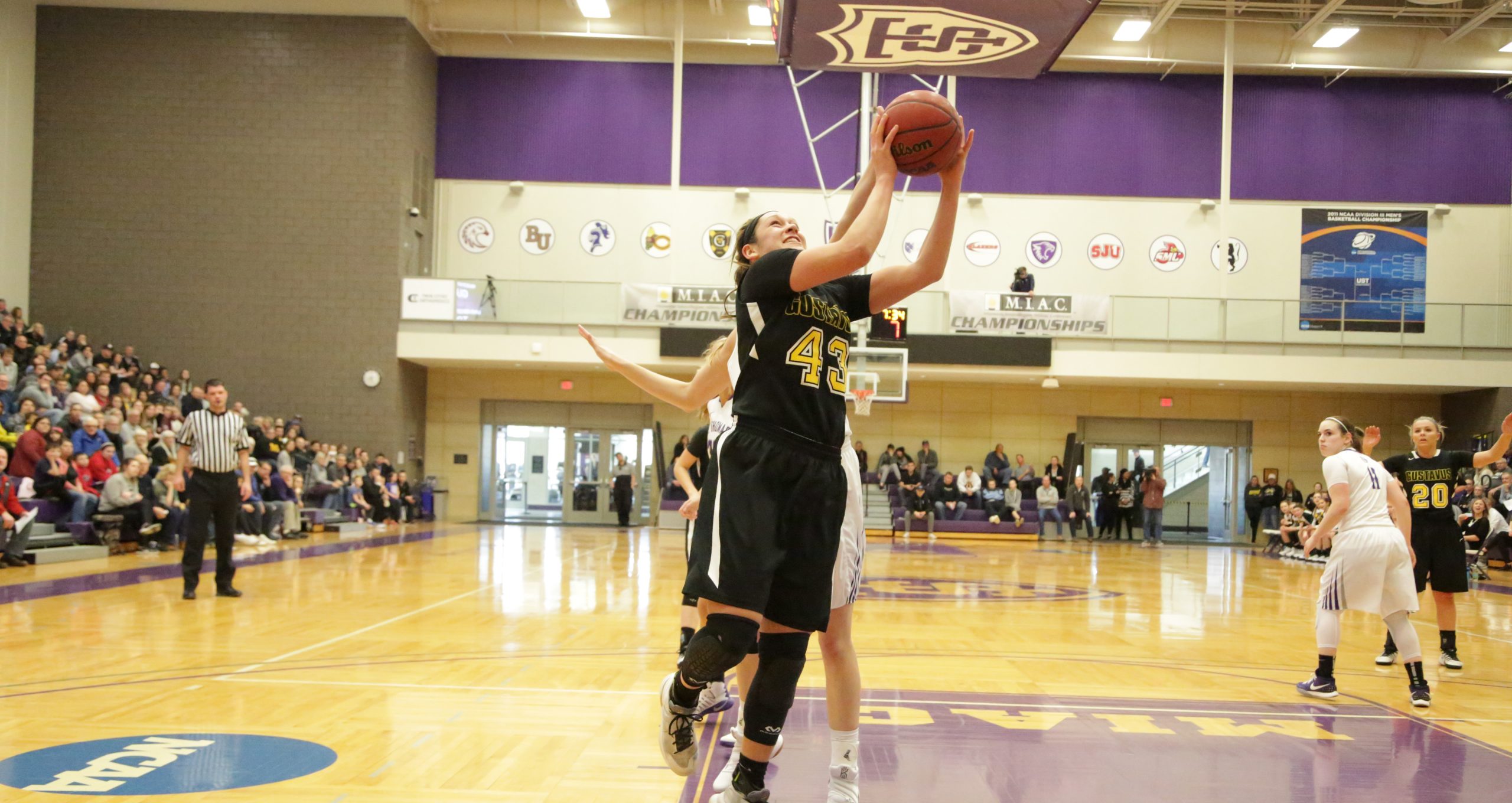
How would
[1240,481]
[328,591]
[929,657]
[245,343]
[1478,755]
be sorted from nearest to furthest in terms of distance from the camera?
[1478,755] < [929,657] < [328,591] < [245,343] < [1240,481]

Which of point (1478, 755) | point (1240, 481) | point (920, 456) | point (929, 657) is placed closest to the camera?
point (1478, 755)

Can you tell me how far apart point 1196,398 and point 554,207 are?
14.8 metres

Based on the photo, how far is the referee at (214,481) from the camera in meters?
8.44

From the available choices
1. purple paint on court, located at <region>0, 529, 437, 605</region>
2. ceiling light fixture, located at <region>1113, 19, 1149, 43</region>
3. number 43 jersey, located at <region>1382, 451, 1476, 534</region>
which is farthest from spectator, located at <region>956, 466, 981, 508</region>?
number 43 jersey, located at <region>1382, 451, 1476, 534</region>

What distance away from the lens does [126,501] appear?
11875 mm

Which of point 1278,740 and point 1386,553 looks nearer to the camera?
point 1278,740

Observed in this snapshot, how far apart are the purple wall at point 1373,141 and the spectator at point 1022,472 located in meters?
7.54

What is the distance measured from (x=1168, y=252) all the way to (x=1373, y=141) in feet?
16.7

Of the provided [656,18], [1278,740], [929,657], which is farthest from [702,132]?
[1278,740]

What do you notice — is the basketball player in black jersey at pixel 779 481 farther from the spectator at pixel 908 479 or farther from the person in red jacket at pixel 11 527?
the spectator at pixel 908 479

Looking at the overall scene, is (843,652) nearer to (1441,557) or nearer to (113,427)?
(1441,557)

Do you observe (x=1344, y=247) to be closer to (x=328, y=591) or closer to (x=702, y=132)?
(x=702, y=132)

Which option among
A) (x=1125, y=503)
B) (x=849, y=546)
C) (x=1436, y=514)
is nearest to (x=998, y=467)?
(x=1125, y=503)

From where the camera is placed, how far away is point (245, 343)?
21734 mm
